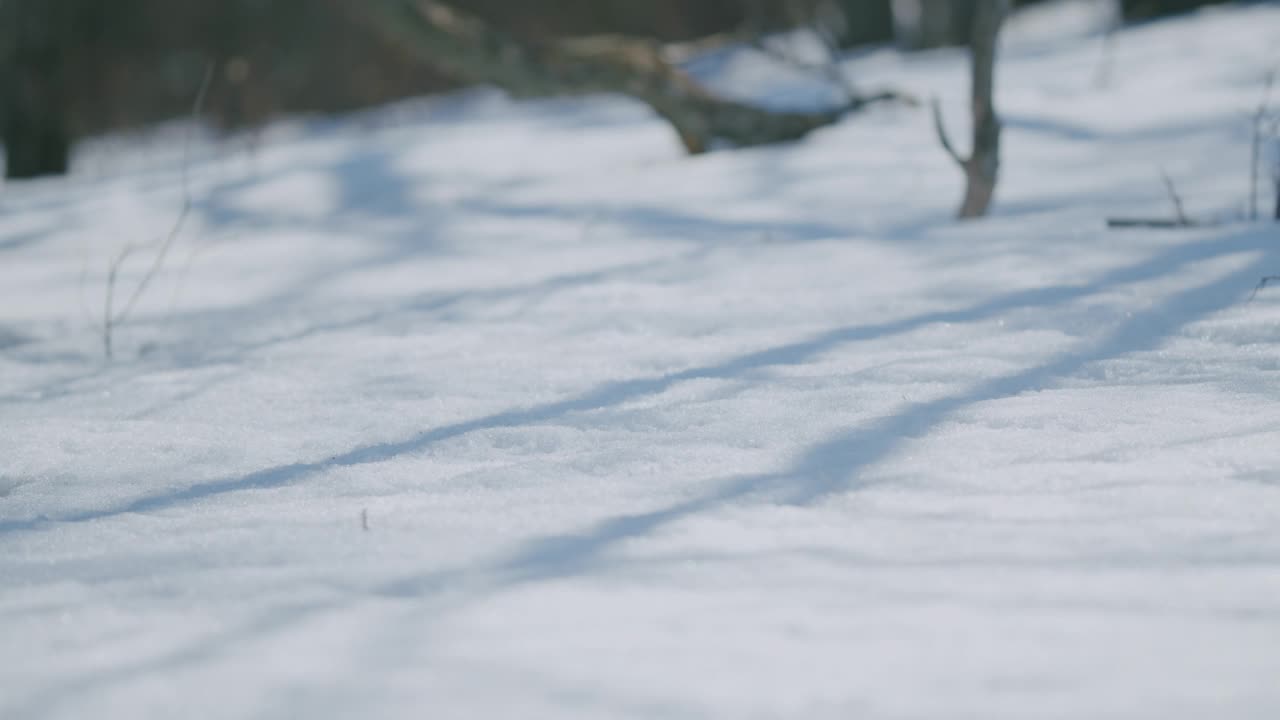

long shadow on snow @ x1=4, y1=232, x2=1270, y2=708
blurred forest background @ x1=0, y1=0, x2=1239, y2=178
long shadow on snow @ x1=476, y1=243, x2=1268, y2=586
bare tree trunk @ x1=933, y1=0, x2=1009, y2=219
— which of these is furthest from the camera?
blurred forest background @ x1=0, y1=0, x2=1239, y2=178

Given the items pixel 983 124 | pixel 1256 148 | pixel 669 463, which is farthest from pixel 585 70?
pixel 669 463

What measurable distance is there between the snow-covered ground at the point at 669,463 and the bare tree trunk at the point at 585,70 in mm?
902

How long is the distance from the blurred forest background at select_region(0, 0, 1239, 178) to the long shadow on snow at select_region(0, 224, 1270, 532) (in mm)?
7323

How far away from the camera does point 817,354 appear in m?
2.13

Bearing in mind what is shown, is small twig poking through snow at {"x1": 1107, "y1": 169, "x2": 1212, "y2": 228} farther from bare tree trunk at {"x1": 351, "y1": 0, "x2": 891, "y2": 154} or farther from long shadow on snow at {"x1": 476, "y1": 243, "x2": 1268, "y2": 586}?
bare tree trunk at {"x1": 351, "y1": 0, "x2": 891, "y2": 154}

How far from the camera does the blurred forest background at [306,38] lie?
32.2ft

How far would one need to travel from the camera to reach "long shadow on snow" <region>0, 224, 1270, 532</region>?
1.54m

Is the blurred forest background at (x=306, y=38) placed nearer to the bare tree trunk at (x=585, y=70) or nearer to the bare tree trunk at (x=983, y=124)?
the bare tree trunk at (x=585, y=70)

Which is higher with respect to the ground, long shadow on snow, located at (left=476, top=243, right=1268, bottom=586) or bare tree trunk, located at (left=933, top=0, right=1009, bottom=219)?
bare tree trunk, located at (left=933, top=0, right=1009, bottom=219)

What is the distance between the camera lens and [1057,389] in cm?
181

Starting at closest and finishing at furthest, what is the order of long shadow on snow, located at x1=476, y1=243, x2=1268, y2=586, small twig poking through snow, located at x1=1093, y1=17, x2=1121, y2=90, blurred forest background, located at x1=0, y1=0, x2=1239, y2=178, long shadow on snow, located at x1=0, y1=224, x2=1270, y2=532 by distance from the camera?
long shadow on snow, located at x1=476, y1=243, x2=1268, y2=586 → long shadow on snow, located at x1=0, y1=224, x2=1270, y2=532 → small twig poking through snow, located at x1=1093, y1=17, x2=1121, y2=90 → blurred forest background, located at x1=0, y1=0, x2=1239, y2=178

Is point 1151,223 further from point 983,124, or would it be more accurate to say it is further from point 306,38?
point 306,38

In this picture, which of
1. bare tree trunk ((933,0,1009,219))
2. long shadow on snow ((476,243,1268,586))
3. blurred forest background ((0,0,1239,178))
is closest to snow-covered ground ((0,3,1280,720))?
long shadow on snow ((476,243,1268,586))

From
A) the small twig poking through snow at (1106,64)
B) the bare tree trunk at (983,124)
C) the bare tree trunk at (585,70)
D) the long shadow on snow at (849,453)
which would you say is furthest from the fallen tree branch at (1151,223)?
the small twig poking through snow at (1106,64)
